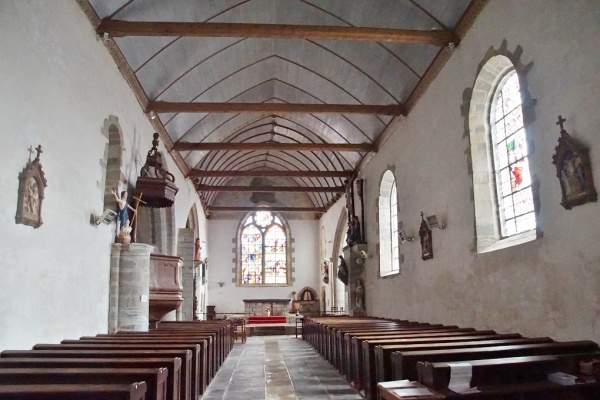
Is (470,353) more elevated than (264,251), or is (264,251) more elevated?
(264,251)

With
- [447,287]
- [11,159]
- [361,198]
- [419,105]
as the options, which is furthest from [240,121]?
[11,159]

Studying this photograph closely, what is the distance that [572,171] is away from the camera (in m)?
4.26

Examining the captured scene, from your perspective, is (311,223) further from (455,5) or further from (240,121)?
(455,5)

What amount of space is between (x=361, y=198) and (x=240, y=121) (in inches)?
146

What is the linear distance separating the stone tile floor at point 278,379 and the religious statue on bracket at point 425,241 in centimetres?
233

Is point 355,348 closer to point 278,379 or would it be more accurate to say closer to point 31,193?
point 278,379

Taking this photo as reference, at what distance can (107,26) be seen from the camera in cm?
607

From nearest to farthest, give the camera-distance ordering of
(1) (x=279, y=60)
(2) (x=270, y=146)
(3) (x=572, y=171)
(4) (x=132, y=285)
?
(3) (x=572, y=171) < (4) (x=132, y=285) < (1) (x=279, y=60) < (2) (x=270, y=146)

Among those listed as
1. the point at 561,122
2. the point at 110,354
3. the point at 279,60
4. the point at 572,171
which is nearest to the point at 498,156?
the point at 561,122

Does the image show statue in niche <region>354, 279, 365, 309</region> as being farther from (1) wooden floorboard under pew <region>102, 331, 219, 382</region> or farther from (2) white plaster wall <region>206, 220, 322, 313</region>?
(2) white plaster wall <region>206, 220, 322, 313</region>

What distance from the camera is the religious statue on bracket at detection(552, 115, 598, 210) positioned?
4.07 m

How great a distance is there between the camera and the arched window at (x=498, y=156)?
574 centimetres

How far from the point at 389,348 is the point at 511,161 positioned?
306 centimetres

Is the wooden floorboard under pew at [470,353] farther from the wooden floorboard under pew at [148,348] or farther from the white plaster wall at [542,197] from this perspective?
the wooden floorboard under pew at [148,348]
